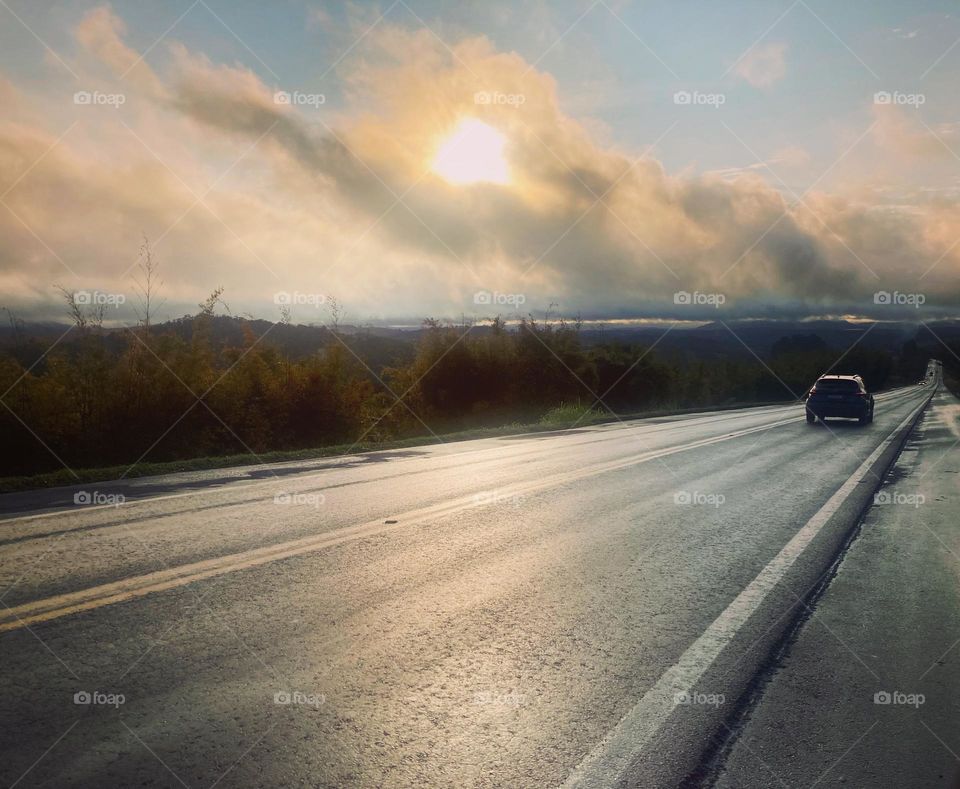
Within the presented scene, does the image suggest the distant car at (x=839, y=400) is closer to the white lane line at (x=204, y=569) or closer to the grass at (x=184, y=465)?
the grass at (x=184, y=465)

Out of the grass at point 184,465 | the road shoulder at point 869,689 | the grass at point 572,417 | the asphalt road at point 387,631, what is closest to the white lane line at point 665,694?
the asphalt road at point 387,631

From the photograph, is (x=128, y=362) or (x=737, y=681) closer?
(x=737, y=681)

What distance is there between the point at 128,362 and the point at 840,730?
17.4 meters

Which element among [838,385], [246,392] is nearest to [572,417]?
[838,385]

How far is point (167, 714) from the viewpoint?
3520mm

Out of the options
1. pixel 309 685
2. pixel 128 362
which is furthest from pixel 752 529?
pixel 128 362

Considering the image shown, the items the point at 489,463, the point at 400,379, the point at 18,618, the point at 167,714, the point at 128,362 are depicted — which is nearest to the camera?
the point at 167,714

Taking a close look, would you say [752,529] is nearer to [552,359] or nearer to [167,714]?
[167,714]

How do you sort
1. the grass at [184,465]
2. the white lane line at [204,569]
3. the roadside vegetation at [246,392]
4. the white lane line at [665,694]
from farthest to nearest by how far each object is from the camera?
the roadside vegetation at [246,392], the grass at [184,465], the white lane line at [204,569], the white lane line at [665,694]

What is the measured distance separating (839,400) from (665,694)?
2635cm

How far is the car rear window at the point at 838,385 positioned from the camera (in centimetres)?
2706

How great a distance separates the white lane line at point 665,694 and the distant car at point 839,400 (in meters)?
22.4

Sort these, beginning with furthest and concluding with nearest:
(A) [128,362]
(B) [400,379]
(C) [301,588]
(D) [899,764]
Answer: (B) [400,379]
(A) [128,362]
(C) [301,588]
(D) [899,764]

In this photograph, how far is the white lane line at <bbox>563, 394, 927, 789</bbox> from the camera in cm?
311
